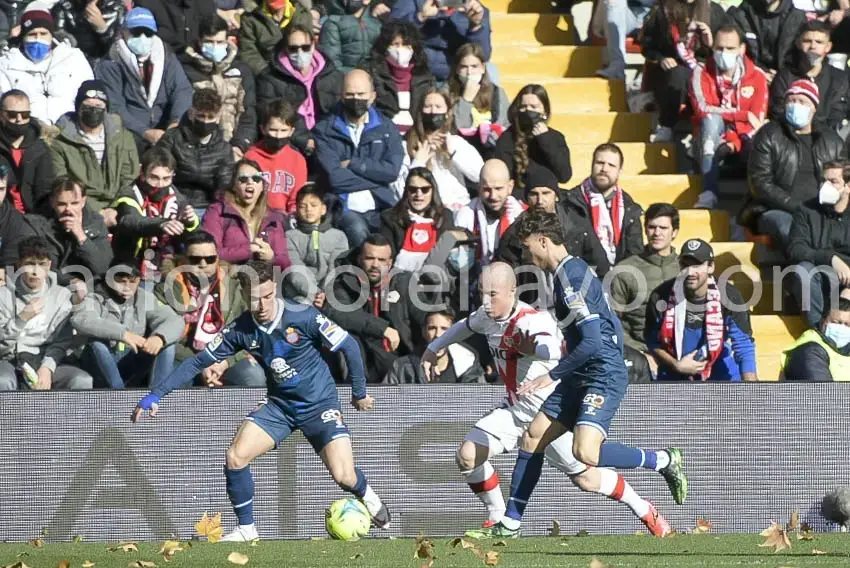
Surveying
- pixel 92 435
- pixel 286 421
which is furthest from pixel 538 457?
pixel 92 435

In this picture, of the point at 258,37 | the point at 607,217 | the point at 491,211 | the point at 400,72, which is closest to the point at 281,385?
the point at 491,211

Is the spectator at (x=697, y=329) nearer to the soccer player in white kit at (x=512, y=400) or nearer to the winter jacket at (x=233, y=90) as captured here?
the soccer player in white kit at (x=512, y=400)

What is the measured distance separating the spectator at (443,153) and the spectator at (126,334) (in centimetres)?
259

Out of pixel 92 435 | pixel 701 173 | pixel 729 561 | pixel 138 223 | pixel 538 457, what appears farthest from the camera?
pixel 701 173

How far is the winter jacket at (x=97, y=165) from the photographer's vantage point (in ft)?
42.5

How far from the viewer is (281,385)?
10703 mm

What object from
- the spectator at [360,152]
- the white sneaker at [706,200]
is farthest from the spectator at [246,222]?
the white sneaker at [706,200]

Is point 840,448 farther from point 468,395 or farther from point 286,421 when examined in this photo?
point 286,421

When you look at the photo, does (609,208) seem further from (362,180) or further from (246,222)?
(246,222)

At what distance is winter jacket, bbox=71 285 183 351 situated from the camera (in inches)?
467

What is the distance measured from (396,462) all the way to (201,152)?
330 centimetres

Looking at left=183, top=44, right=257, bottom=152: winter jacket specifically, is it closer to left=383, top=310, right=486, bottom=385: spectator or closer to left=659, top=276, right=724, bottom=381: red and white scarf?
left=383, top=310, right=486, bottom=385: spectator

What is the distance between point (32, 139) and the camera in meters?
13.0

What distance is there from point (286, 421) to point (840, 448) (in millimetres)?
3768
